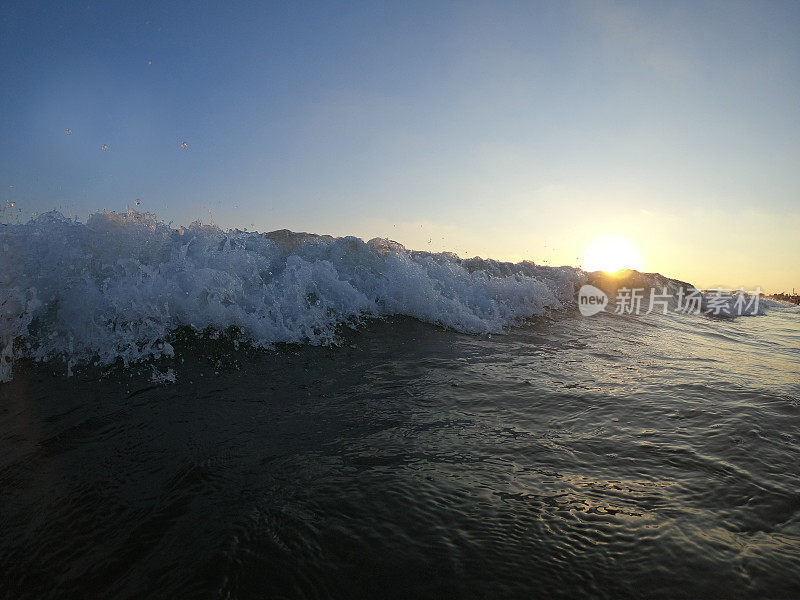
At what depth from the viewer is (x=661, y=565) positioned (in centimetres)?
162

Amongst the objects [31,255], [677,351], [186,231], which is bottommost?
[677,351]

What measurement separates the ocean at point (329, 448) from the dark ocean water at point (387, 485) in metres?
0.01

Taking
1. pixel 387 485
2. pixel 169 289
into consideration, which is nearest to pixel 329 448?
pixel 387 485

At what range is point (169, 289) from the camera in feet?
15.5

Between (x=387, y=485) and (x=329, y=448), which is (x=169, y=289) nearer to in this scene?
(x=329, y=448)

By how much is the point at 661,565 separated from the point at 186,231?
5.97 metres

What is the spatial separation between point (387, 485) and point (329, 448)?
0.55m

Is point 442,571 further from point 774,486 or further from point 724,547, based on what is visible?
point 774,486

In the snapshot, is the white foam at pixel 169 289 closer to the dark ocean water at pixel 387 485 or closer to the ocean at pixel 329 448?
the ocean at pixel 329 448

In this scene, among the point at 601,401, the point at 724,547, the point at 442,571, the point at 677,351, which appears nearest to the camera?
the point at 442,571

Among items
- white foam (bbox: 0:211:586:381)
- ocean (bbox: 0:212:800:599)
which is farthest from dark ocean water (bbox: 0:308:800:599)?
white foam (bbox: 0:211:586:381)

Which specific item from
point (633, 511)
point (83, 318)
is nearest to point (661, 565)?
point (633, 511)

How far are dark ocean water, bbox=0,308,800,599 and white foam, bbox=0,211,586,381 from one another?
62 cm

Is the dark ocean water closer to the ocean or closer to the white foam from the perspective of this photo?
the ocean
